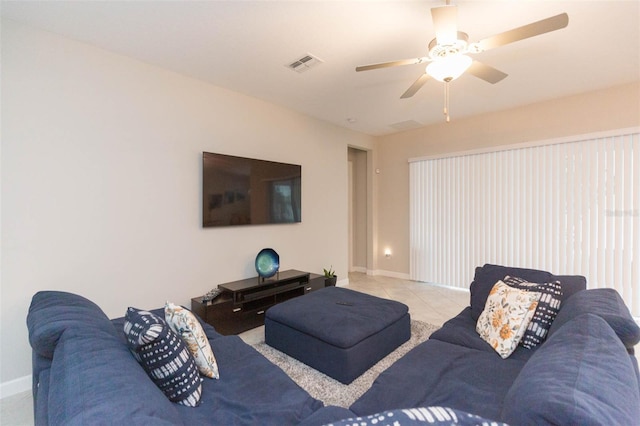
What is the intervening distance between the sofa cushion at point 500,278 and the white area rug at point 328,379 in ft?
2.45

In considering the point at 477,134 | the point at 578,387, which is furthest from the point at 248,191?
the point at 477,134

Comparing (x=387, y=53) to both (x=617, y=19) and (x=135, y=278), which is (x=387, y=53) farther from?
(x=135, y=278)

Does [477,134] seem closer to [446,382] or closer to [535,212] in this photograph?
[535,212]

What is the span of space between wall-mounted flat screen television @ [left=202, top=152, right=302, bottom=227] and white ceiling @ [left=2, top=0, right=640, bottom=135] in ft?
2.96

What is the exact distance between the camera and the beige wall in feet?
11.5

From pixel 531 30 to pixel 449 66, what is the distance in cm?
47

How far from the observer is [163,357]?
1.22 m

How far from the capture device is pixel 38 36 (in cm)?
223

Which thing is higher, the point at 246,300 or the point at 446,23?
the point at 446,23

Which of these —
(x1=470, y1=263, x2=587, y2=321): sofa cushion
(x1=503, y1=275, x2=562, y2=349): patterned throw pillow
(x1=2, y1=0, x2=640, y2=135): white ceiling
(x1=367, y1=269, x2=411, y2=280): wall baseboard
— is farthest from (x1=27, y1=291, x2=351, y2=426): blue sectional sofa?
(x1=367, y1=269, x2=411, y2=280): wall baseboard

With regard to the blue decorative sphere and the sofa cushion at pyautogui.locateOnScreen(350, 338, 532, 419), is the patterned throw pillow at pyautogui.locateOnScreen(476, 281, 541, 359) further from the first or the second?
the blue decorative sphere

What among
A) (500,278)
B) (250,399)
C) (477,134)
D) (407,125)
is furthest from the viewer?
(407,125)

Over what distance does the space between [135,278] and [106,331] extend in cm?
163

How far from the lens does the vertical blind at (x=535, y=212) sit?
341 cm
